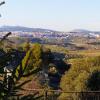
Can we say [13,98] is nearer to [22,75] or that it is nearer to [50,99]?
[22,75]

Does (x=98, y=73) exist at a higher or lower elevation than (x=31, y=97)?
lower

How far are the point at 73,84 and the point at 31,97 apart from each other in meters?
Answer: 17.0

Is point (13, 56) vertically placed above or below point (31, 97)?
above

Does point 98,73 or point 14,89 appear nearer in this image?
point 14,89

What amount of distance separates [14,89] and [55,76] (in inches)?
1081

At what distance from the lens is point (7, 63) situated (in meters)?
4.30

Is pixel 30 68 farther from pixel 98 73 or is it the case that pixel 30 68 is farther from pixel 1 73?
pixel 98 73

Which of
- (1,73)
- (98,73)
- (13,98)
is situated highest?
(1,73)

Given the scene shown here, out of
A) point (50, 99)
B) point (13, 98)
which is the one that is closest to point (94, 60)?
point (50, 99)

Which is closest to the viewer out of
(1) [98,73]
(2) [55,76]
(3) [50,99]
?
(3) [50,99]

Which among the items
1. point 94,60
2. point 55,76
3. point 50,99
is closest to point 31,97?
point 50,99

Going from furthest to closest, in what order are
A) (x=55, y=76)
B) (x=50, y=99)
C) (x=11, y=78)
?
(x=55, y=76) < (x=50, y=99) < (x=11, y=78)

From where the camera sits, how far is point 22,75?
4238mm

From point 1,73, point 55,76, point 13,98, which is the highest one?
point 1,73
